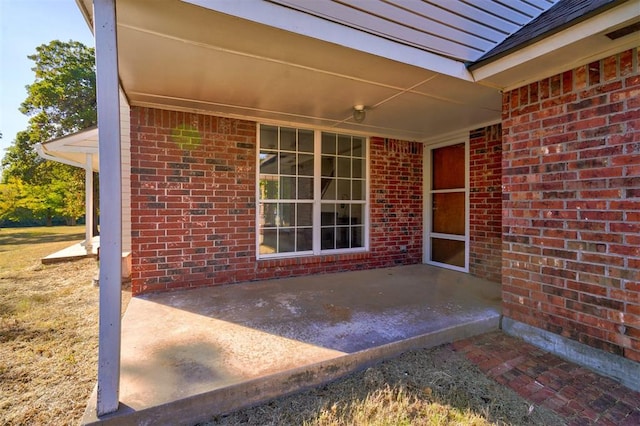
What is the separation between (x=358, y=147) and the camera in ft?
17.9

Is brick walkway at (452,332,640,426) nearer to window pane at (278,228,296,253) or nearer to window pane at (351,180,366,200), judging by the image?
window pane at (278,228,296,253)

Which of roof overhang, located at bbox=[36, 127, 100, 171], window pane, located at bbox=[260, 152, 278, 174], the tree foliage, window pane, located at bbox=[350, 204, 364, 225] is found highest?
the tree foliage

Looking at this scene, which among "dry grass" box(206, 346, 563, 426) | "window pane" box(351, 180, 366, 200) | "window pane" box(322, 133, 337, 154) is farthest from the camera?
"window pane" box(351, 180, 366, 200)

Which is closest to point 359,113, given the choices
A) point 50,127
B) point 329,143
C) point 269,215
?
point 329,143

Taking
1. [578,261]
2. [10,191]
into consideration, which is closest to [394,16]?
[578,261]

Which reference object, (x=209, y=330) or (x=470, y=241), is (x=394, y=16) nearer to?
(x=209, y=330)

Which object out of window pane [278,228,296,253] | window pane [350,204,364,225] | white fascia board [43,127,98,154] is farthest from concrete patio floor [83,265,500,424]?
white fascia board [43,127,98,154]

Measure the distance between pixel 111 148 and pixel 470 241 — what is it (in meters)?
5.03

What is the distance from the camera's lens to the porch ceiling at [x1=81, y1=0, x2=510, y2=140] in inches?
85.9

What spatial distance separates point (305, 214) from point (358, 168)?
1.35m

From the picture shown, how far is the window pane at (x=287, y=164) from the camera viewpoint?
4773 millimetres

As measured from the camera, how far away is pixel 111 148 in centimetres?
174

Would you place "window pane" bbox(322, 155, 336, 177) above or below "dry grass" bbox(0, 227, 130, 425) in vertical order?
above

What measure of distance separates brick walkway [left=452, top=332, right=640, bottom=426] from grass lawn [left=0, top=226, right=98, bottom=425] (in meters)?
3.03
